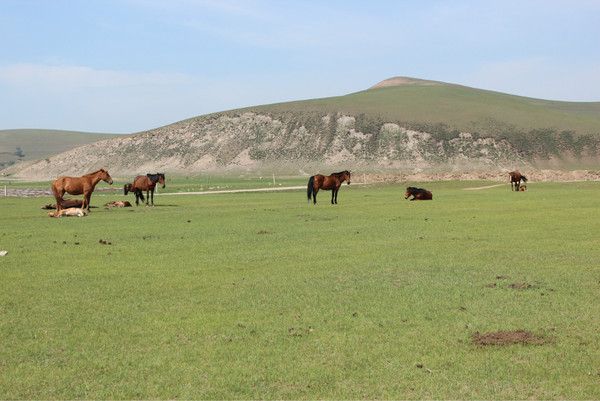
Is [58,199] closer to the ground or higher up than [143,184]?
closer to the ground

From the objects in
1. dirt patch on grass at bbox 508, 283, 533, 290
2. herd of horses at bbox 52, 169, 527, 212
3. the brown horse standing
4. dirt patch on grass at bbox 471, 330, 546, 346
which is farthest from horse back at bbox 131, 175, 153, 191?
dirt patch on grass at bbox 471, 330, 546, 346

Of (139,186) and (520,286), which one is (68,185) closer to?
(139,186)

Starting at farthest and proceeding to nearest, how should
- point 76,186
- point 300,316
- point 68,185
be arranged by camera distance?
point 76,186, point 68,185, point 300,316

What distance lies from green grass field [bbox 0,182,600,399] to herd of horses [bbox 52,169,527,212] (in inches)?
558

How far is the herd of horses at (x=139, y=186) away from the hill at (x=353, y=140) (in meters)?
95.8

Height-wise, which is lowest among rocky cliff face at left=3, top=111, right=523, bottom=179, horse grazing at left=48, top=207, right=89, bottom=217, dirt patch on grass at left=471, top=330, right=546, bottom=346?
dirt patch on grass at left=471, top=330, right=546, bottom=346

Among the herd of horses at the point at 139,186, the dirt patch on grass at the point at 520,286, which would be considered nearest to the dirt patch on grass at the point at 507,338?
the dirt patch on grass at the point at 520,286

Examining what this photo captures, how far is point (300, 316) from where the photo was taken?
12242mm

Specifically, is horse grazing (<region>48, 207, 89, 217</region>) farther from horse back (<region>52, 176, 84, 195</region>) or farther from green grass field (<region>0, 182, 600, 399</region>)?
green grass field (<region>0, 182, 600, 399</region>)

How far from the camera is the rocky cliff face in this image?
153250mm

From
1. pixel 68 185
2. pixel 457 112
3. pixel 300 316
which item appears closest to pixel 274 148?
pixel 457 112

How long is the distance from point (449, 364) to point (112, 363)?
432 cm

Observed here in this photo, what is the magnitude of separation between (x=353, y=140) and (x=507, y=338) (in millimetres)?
153320

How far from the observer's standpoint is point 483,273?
16.3 metres
